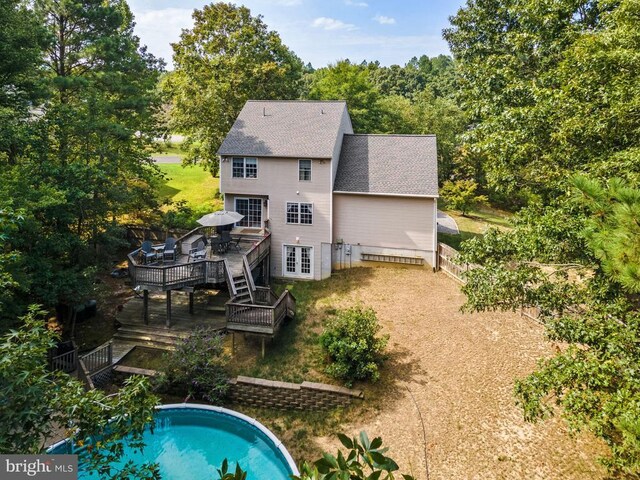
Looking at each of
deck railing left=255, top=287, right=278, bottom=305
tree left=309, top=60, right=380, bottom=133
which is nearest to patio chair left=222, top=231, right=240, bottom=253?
deck railing left=255, top=287, right=278, bottom=305

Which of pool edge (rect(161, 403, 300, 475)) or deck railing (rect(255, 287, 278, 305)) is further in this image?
deck railing (rect(255, 287, 278, 305))

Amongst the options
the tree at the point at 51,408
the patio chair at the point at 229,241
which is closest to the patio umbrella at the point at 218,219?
the patio chair at the point at 229,241

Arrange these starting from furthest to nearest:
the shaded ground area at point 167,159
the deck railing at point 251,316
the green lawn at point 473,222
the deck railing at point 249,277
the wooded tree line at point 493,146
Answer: the shaded ground area at point 167,159
the green lawn at point 473,222
the deck railing at point 249,277
the deck railing at point 251,316
the wooded tree line at point 493,146

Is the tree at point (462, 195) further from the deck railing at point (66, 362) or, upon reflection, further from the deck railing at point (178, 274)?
the deck railing at point (66, 362)

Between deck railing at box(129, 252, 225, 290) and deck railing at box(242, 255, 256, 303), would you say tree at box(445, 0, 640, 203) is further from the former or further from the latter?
deck railing at box(129, 252, 225, 290)

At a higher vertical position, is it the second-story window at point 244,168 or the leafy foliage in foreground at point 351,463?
the second-story window at point 244,168

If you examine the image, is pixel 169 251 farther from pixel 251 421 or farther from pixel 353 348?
pixel 353 348

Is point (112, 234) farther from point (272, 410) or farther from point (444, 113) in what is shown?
point (444, 113)
